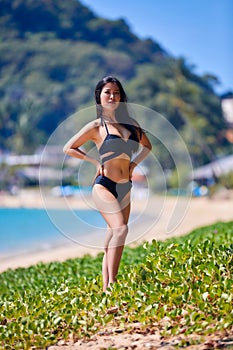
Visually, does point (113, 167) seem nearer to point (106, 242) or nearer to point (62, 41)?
point (106, 242)

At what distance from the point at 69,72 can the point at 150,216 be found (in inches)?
4652

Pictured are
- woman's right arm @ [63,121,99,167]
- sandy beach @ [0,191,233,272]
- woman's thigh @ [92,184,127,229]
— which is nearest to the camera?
woman's thigh @ [92,184,127,229]

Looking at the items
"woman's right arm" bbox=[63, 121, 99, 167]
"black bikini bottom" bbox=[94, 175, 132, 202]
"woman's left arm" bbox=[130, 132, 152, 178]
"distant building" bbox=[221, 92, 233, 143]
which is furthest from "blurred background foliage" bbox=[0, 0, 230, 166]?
"black bikini bottom" bbox=[94, 175, 132, 202]

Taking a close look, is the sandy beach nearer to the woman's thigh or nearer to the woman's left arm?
the woman's thigh

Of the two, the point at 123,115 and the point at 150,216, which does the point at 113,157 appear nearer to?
the point at 123,115

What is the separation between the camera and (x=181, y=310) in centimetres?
404

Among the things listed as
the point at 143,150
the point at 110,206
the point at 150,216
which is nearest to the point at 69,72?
the point at 150,216

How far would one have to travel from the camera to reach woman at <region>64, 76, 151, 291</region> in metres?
4.80

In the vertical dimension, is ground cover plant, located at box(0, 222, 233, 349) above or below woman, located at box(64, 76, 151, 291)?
below

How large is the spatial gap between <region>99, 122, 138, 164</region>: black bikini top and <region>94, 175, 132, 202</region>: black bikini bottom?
0.13 meters

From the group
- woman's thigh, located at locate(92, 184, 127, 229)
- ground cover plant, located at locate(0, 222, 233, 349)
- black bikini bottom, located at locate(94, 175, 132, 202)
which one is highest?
black bikini bottom, located at locate(94, 175, 132, 202)

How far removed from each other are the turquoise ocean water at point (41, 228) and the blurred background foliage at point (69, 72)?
635 inches

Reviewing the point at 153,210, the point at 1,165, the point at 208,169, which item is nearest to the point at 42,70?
the point at 1,165

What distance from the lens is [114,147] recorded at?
488 cm
